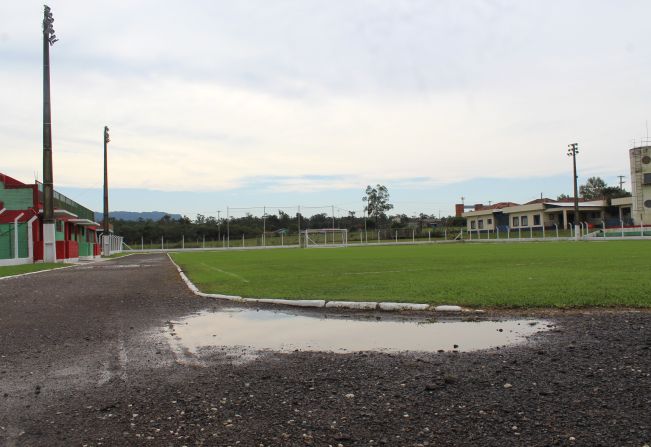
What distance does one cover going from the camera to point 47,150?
101ft

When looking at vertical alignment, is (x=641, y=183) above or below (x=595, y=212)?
above

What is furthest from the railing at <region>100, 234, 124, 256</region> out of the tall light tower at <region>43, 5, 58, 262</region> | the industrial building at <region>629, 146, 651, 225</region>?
the industrial building at <region>629, 146, 651, 225</region>

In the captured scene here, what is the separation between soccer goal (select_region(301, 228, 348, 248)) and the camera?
7375 cm

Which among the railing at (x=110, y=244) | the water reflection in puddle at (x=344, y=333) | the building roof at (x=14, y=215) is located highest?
the building roof at (x=14, y=215)

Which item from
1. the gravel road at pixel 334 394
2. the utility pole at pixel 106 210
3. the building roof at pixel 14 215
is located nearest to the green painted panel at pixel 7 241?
the building roof at pixel 14 215

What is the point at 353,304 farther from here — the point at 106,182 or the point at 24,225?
the point at 106,182

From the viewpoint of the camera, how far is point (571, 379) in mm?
4453

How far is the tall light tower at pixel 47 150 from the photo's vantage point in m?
30.6

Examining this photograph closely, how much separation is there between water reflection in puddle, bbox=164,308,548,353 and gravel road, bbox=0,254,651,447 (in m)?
0.36

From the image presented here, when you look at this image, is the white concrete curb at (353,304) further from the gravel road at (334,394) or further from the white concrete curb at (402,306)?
the gravel road at (334,394)

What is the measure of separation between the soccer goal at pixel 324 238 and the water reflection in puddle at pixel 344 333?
64425 millimetres

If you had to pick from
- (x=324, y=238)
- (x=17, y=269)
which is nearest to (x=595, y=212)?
(x=324, y=238)

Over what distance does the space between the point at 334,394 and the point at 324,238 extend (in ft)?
235

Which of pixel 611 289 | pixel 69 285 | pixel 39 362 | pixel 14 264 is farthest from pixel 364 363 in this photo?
pixel 14 264
